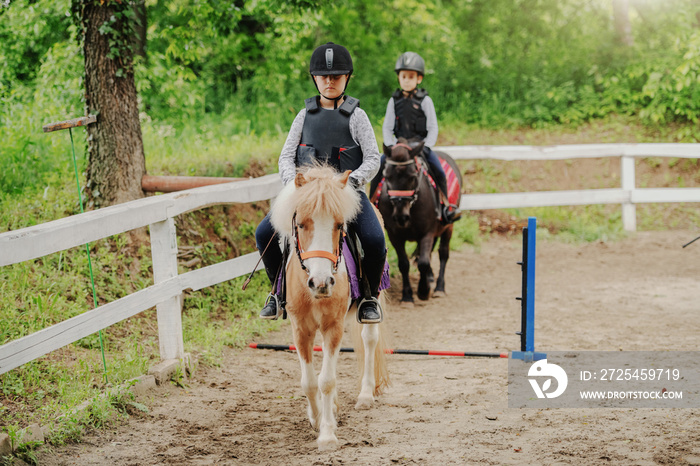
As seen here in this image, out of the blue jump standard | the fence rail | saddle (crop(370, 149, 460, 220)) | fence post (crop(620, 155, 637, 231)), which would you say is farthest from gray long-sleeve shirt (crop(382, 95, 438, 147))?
fence post (crop(620, 155, 637, 231))

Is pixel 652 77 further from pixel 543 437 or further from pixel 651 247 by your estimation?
pixel 543 437

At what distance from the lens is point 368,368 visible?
503 centimetres

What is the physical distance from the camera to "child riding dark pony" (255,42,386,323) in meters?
4.52

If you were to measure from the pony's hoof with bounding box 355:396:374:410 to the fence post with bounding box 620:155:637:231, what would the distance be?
8.28m

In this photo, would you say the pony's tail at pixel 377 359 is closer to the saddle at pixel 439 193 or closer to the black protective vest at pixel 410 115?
the saddle at pixel 439 193

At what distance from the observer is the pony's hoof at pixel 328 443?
4.02 meters

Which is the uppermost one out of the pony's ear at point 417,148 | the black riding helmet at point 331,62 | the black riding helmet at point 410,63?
the black riding helmet at point 410,63

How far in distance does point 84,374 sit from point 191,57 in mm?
4882

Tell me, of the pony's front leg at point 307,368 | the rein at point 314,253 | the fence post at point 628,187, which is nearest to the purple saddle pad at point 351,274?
the rein at point 314,253

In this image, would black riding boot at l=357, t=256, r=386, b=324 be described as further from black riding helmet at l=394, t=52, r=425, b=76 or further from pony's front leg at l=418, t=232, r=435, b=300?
black riding helmet at l=394, t=52, r=425, b=76

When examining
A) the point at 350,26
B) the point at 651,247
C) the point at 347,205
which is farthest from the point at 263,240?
the point at 350,26

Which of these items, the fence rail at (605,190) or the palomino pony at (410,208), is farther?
the fence rail at (605,190)

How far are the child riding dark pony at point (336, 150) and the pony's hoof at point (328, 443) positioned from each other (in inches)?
33.1

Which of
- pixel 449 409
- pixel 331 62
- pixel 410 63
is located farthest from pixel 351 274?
pixel 410 63
